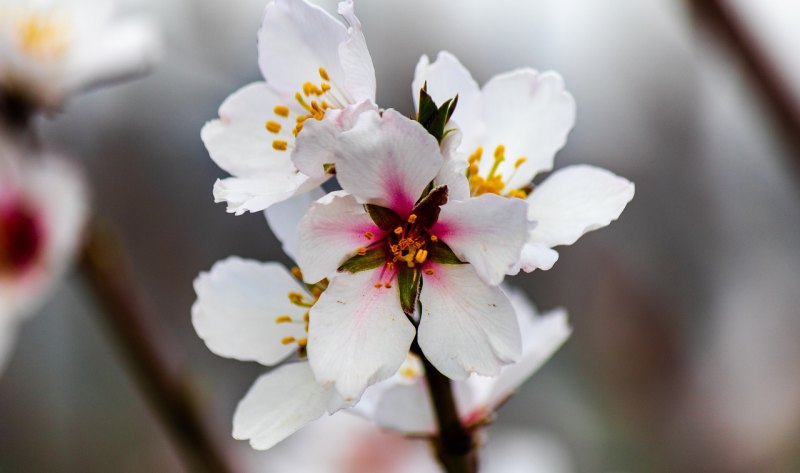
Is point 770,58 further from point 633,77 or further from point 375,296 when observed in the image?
point 633,77

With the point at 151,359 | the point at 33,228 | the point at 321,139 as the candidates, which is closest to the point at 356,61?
the point at 321,139

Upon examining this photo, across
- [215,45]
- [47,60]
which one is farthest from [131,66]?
[215,45]

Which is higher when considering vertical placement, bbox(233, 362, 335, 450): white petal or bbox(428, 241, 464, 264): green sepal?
bbox(428, 241, 464, 264): green sepal

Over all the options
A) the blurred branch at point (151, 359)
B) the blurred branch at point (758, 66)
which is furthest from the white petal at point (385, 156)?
the blurred branch at point (758, 66)

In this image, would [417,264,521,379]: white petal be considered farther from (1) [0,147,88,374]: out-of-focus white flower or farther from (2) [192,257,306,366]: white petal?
(1) [0,147,88,374]: out-of-focus white flower

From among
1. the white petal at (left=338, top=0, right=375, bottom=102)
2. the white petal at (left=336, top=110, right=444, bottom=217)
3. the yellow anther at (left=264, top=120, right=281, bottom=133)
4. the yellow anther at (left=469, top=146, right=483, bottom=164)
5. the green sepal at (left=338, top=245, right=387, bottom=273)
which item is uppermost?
the white petal at (left=338, top=0, right=375, bottom=102)

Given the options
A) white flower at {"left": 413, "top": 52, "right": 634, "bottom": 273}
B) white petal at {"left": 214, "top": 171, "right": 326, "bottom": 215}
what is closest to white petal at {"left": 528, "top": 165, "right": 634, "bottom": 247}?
white flower at {"left": 413, "top": 52, "right": 634, "bottom": 273}
